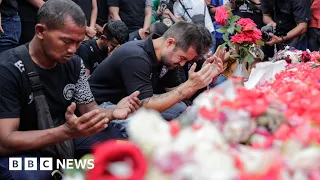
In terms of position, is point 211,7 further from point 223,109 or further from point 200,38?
point 223,109

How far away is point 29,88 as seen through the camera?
2283 millimetres

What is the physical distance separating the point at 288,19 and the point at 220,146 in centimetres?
418

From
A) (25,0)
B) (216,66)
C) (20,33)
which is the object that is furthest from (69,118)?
(25,0)

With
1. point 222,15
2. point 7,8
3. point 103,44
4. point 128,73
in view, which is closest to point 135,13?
point 103,44

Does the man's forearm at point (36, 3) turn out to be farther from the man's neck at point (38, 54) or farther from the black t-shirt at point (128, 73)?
the man's neck at point (38, 54)

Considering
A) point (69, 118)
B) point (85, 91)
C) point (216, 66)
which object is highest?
point (69, 118)

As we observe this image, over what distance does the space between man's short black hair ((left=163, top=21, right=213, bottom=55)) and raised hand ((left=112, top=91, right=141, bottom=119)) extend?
0.57 metres

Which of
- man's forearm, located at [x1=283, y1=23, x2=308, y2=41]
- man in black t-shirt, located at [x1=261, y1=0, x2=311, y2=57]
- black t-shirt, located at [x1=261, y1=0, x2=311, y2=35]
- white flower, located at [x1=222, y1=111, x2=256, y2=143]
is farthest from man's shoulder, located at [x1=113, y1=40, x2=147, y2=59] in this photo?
black t-shirt, located at [x1=261, y1=0, x2=311, y2=35]

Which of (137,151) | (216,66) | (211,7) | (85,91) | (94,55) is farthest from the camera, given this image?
(211,7)

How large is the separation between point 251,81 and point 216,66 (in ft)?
3.45

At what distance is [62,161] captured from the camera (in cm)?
233

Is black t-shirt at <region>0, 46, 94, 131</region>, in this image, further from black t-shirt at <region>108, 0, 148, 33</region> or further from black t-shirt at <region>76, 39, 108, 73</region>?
black t-shirt at <region>108, 0, 148, 33</region>

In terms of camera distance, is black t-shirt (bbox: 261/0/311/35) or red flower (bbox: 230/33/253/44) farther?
black t-shirt (bbox: 261/0/311/35)

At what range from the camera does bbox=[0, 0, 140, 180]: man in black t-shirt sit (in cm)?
216
